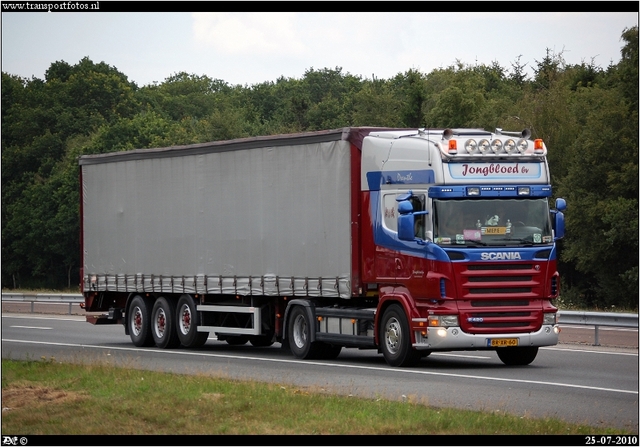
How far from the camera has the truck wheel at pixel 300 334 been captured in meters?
21.9

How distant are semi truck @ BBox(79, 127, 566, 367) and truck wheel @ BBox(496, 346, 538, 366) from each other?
0.02 metres

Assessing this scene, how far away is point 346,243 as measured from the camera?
21000mm

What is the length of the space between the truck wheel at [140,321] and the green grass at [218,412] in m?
9.67

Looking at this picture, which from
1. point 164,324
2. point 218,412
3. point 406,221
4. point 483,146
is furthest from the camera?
point 164,324

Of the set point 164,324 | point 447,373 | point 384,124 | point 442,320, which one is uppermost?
point 384,124

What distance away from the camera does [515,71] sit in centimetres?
9069

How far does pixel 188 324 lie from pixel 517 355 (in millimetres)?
7638

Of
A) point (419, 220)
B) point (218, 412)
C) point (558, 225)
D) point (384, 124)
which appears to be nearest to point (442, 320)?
point (419, 220)

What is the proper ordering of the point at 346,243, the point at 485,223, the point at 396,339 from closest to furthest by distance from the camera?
the point at 485,223, the point at 396,339, the point at 346,243

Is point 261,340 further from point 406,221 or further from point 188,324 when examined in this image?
point 406,221

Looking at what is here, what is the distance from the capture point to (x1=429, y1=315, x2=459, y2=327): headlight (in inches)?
747

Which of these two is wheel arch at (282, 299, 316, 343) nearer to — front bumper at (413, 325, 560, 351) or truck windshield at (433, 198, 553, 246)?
front bumper at (413, 325, 560, 351)

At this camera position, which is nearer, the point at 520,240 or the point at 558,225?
the point at 520,240

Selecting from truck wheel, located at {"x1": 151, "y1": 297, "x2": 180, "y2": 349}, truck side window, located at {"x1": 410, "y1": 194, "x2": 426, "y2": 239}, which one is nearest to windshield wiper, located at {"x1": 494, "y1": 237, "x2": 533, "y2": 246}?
truck side window, located at {"x1": 410, "y1": 194, "x2": 426, "y2": 239}
